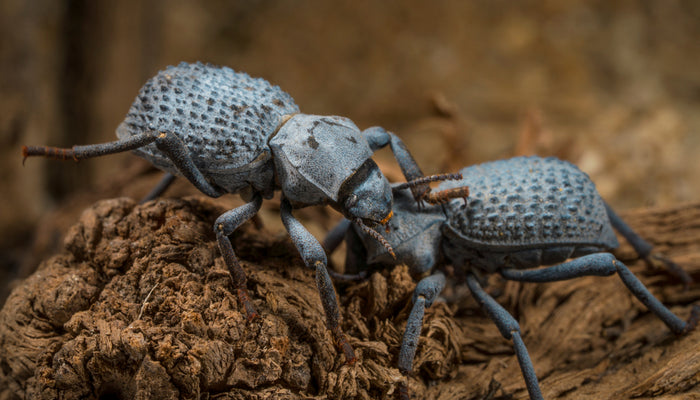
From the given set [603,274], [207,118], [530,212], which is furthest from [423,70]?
[207,118]

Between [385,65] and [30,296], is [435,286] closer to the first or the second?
[30,296]

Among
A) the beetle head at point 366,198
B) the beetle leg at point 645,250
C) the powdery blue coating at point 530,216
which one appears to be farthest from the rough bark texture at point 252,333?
the powdery blue coating at point 530,216

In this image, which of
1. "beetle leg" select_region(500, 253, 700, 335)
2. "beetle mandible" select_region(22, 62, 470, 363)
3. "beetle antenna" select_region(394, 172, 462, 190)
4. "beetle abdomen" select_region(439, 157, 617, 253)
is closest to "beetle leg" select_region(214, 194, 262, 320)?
"beetle mandible" select_region(22, 62, 470, 363)

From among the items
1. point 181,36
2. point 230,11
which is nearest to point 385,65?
point 230,11

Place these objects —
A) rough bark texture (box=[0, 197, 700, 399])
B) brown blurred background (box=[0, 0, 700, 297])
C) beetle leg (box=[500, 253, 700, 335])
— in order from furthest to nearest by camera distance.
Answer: brown blurred background (box=[0, 0, 700, 297]), beetle leg (box=[500, 253, 700, 335]), rough bark texture (box=[0, 197, 700, 399])

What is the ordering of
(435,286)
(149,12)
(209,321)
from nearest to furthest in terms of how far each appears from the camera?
(209,321) → (435,286) → (149,12)

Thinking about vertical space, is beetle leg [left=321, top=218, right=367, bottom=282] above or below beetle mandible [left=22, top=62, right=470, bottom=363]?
below

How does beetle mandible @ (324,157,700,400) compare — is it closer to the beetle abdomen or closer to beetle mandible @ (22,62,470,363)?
the beetle abdomen
